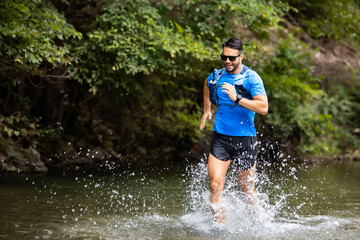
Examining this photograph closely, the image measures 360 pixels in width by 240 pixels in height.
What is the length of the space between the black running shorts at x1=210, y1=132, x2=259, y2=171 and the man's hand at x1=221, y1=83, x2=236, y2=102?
0.66 metres

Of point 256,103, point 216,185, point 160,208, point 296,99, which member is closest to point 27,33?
point 160,208

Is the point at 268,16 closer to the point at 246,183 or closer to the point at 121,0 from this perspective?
the point at 121,0

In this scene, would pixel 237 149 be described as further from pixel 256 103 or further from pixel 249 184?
pixel 256 103

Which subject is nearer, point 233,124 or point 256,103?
point 256,103

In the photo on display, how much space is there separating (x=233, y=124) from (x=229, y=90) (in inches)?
22.0

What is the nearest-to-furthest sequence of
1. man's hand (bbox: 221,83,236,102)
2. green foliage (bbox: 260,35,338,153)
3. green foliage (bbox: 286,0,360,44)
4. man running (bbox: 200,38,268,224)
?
1. man's hand (bbox: 221,83,236,102)
2. man running (bbox: 200,38,268,224)
3. green foliage (bbox: 260,35,338,153)
4. green foliage (bbox: 286,0,360,44)

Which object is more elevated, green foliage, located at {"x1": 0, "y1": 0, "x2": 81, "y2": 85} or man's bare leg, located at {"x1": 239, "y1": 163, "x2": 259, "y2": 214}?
green foliage, located at {"x1": 0, "y1": 0, "x2": 81, "y2": 85}

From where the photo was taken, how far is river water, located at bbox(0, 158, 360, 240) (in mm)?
6230

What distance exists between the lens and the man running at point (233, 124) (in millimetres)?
6145

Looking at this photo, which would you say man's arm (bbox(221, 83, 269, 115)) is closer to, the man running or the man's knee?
the man running

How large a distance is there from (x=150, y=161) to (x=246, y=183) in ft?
27.4

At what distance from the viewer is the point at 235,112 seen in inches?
247

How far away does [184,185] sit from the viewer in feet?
34.2

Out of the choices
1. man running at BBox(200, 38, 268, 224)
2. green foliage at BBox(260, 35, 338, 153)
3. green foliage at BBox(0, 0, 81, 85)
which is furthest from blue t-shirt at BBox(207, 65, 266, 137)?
green foliage at BBox(260, 35, 338, 153)
